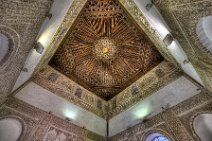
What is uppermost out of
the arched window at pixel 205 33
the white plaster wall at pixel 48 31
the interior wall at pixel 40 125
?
the white plaster wall at pixel 48 31

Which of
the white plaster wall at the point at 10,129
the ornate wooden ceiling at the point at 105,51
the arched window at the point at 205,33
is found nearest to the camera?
the arched window at the point at 205,33

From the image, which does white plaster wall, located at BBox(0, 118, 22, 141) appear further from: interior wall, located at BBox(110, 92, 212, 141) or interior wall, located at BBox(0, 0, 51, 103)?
interior wall, located at BBox(110, 92, 212, 141)

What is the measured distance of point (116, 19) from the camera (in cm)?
549

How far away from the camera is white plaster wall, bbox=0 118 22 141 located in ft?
13.9

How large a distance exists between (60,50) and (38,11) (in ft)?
9.13

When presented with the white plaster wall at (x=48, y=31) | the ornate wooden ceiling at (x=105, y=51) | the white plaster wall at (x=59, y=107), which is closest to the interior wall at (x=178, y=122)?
the white plaster wall at (x=59, y=107)

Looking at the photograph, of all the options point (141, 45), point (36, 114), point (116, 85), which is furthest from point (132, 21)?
point (36, 114)

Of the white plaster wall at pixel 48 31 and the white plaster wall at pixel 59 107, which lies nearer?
the white plaster wall at pixel 48 31

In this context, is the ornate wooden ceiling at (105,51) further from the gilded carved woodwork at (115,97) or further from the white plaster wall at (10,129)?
the white plaster wall at (10,129)

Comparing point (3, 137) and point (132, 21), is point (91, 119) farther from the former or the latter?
point (132, 21)

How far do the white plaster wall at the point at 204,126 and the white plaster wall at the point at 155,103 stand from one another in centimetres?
59

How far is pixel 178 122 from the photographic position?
451 centimetres

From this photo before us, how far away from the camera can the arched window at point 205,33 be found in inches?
129

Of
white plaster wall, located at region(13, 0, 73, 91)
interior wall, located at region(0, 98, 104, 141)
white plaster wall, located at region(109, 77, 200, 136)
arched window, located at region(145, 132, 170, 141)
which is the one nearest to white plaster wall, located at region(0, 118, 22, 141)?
interior wall, located at region(0, 98, 104, 141)
